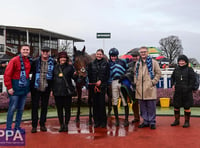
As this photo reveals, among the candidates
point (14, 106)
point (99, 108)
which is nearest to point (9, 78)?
point (14, 106)

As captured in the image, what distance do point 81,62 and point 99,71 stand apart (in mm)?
524

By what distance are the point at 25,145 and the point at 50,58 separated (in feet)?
6.33

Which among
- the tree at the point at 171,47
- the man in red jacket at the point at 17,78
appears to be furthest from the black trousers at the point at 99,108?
the tree at the point at 171,47

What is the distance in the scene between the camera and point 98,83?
5609 mm

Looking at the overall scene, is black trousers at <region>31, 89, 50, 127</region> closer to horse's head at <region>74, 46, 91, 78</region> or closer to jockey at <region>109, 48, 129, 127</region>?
horse's head at <region>74, 46, 91, 78</region>

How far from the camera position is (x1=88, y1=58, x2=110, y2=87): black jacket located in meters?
5.68

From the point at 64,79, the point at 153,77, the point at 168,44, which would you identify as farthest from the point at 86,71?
the point at 168,44

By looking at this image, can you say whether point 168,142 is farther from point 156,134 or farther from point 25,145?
point 25,145

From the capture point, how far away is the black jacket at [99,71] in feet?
18.6

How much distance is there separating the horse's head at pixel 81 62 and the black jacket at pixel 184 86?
7.22 ft

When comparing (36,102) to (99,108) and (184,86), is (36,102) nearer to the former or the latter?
(99,108)

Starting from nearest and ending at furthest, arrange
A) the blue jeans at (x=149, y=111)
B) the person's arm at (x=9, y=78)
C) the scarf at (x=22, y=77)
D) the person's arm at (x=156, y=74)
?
1. the person's arm at (x=9, y=78)
2. the scarf at (x=22, y=77)
3. the person's arm at (x=156, y=74)
4. the blue jeans at (x=149, y=111)

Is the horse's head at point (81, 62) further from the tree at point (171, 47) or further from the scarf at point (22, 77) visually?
the tree at point (171, 47)

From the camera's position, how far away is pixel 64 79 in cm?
530
